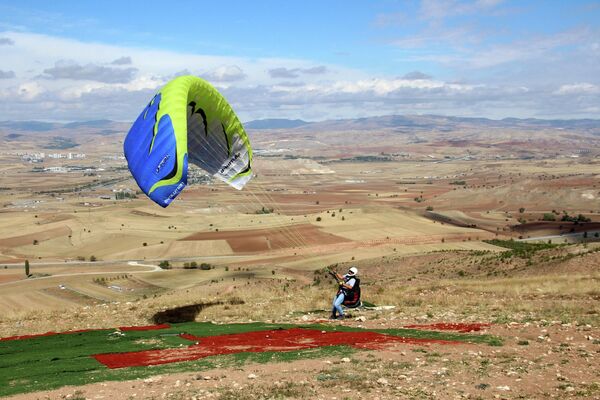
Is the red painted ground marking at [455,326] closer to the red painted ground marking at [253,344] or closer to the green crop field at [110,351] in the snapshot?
the green crop field at [110,351]

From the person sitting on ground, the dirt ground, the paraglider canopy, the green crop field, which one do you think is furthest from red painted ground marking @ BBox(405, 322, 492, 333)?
the paraglider canopy

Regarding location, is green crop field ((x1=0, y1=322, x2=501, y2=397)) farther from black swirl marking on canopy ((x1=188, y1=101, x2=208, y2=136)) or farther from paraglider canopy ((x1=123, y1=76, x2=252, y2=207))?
black swirl marking on canopy ((x1=188, y1=101, x2=208, y2=136))

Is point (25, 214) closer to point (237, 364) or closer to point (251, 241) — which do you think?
point (251, 241)

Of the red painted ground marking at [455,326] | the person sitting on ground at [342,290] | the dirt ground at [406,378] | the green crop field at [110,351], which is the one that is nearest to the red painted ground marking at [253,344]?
the green crop field at [110,351]

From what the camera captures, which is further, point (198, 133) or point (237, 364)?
point (198, 133)

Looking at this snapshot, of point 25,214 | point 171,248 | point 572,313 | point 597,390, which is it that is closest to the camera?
point 597,390

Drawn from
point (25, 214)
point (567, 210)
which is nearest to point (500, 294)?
point (567, 210)
